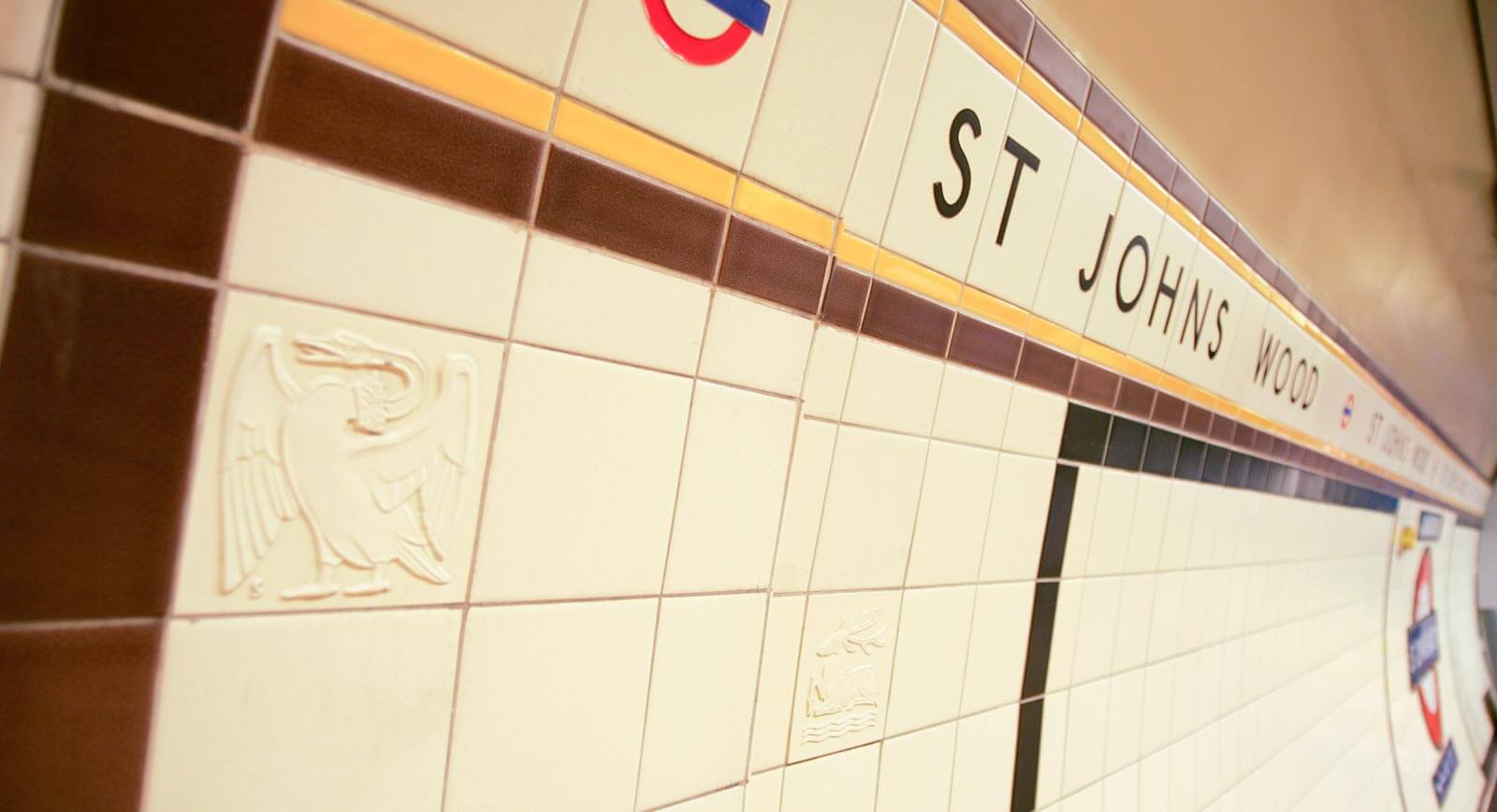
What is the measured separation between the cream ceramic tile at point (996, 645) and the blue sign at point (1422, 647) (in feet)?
17.0

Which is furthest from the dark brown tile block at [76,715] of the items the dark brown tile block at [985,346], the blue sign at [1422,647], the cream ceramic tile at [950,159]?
the blue sign at [1422,647]

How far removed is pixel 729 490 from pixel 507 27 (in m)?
0.56

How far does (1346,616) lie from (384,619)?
16.0ft

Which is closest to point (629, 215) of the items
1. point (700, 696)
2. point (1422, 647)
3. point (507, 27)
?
point (507, 27)

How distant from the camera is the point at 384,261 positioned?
0.66 meters

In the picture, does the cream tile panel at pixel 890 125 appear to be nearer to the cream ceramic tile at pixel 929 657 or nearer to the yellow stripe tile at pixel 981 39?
the yellow stripe tile at pixel 981 39

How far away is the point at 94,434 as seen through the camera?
0.54 metres

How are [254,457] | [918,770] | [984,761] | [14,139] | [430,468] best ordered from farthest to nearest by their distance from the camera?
[984,761] < [918,770] < [430,468] < [254,457] < [14,139]

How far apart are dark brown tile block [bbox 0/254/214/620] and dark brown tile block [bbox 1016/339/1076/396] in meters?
1.32

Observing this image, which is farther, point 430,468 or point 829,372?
point 829,372

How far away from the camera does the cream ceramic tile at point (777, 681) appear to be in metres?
1.09

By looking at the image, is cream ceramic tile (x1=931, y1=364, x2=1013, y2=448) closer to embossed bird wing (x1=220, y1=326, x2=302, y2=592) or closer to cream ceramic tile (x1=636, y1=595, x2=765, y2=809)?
cream ceramic tile (x1=636, y1=595, x2=765, y2=809)

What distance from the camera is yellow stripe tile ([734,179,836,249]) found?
94 centimetres

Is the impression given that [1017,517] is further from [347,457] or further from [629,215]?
[347,457]
